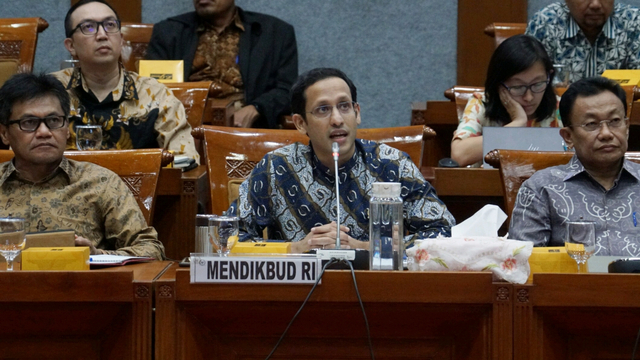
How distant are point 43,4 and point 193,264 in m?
3.32

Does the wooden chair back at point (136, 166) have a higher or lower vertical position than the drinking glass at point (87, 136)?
lower

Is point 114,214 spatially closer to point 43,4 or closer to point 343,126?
point 343,126

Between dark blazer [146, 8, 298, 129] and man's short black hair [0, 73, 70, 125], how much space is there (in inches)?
59.5

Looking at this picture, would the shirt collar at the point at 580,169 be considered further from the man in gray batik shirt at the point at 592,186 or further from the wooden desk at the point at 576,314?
the wooden desk at the point at 576,314

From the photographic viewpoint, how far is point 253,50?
3.64 m

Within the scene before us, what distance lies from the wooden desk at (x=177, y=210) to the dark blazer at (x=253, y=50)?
118 cm

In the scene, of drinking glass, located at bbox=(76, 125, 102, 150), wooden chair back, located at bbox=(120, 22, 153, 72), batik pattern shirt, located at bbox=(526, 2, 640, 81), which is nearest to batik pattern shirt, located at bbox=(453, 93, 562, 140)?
batik pattern shirt, located at bbox=(526, 2, 640, 81)

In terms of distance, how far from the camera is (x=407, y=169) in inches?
80.7

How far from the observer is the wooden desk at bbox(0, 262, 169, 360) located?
4.51ft

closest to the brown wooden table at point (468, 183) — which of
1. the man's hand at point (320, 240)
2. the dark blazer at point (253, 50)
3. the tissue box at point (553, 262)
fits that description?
the man's hand at point (320, 240)

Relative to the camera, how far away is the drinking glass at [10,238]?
1.47m

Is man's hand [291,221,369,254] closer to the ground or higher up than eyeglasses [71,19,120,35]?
closer to the ground

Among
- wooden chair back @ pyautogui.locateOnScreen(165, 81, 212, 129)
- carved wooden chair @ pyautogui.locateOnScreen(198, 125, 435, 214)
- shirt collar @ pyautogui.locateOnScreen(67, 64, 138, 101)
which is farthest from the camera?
wooden chair back @ pyautogui.locateOnScreen(165, 81, 212, 129)

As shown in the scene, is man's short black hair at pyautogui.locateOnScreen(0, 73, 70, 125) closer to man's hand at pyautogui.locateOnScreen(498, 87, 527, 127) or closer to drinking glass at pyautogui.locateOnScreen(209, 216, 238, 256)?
drinking glass at pyautogui.locateOnScreen(209, 216, 238, 256)
